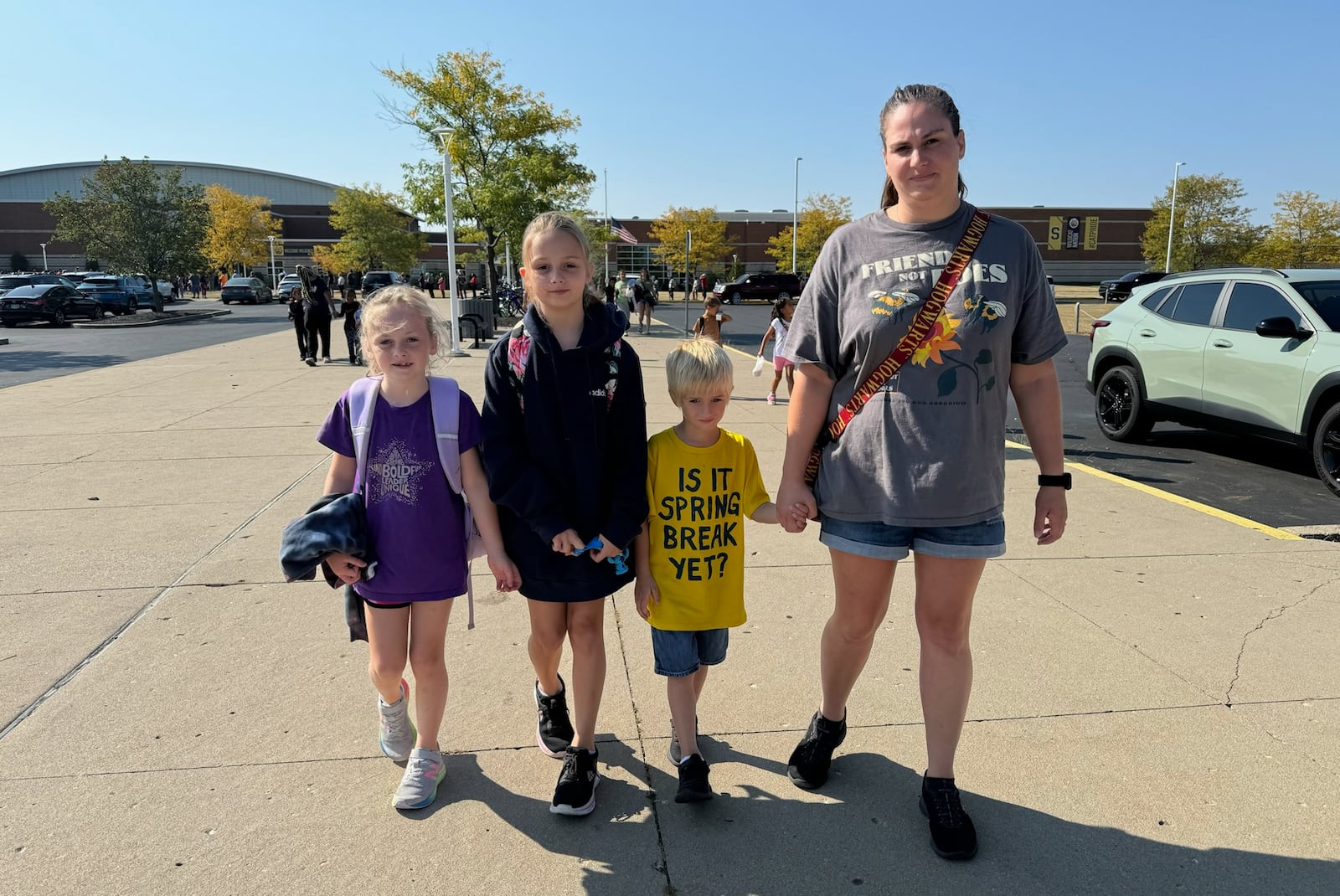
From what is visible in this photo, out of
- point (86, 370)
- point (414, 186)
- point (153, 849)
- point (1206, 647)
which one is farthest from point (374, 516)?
point (414, 186)

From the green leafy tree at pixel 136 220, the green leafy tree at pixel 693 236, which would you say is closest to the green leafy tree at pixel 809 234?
the green leafy tree at pixel 693 236

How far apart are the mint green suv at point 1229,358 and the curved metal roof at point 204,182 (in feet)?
347

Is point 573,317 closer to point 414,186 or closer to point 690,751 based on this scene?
point 690,751

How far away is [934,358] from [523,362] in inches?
44.9

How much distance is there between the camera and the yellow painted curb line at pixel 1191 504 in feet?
17.4

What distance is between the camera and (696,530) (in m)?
2.54

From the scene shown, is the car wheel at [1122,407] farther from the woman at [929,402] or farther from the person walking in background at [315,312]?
the person walking in background at [315,312]

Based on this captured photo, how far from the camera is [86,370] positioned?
1463 centimetres

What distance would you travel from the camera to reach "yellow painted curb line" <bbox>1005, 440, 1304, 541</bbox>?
5.31m

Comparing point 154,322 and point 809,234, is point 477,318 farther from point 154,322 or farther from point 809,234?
point 809,234

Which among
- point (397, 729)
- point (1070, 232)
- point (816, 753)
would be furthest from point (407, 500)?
point (1070, 232)

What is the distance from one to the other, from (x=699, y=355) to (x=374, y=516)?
109 cm

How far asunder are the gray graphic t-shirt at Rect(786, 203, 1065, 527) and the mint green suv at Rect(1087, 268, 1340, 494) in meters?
5.48

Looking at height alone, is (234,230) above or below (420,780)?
above
